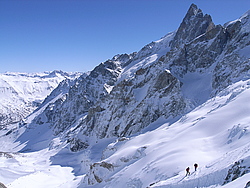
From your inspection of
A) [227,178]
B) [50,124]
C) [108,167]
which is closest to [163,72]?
[108,167]

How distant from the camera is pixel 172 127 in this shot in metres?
38.6

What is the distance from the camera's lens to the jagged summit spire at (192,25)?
97.5 meters

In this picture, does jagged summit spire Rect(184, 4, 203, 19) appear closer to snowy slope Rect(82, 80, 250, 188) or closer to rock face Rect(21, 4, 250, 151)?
rock face Rect(21, 4, 250, 151)

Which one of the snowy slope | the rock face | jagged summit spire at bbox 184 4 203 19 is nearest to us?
the snowy slope

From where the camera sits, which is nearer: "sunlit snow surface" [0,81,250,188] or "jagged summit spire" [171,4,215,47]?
"sunlit snow surface" [0,81,250,188]

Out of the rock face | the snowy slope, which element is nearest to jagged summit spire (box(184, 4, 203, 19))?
the rock face

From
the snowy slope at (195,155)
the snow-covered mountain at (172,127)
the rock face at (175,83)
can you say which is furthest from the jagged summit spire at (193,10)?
the snowy slope at (195,155)

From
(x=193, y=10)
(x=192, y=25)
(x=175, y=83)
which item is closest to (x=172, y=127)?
(x=175, y=83)

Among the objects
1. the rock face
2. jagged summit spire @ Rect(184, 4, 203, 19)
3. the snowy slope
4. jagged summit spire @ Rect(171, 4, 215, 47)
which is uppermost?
jagged summit spire @ Rect(184, 4, 203, 19)

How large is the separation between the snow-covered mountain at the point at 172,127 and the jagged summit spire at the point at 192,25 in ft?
1.70

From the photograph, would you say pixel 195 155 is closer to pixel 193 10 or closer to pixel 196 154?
pixel 196 154

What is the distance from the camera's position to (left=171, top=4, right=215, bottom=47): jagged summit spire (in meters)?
97.5

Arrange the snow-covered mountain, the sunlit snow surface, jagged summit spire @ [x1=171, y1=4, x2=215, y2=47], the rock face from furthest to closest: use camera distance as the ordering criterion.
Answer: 1. jagged summit spire @ [x1=171, y1=4, x2=215, y2=47]
2. the rock face
3. the snow-covered mountain
4. the sunlit snow surface

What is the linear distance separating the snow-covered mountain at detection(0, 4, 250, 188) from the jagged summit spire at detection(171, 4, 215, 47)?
20.4 inches
